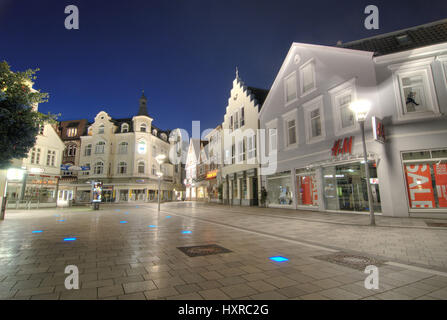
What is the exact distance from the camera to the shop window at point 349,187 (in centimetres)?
1316

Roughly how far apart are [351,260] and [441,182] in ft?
34.2

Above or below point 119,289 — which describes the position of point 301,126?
above

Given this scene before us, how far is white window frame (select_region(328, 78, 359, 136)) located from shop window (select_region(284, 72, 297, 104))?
14.2 ft

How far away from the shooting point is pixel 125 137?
46.4 metres

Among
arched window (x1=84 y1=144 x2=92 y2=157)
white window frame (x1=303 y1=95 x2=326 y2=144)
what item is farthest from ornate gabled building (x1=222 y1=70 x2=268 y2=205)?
arched window (x1=84 y1=144 x2=92 y2=157)

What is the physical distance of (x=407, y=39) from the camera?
14.4 meters

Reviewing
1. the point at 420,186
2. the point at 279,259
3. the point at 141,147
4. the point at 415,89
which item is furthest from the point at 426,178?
the point at 141,147

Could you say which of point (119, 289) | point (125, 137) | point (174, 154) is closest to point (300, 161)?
point (119, 289)

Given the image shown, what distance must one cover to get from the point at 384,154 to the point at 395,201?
2.54 metres

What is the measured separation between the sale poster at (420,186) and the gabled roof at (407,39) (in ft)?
21.9

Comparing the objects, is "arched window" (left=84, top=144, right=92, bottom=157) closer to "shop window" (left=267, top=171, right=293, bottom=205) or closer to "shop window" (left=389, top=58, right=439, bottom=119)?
"shop window" (left=267, top=171, right=293, bottom=205)

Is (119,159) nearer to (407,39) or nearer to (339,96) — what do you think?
(339,96)

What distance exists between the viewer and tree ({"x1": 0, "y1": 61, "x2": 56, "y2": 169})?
820cm
